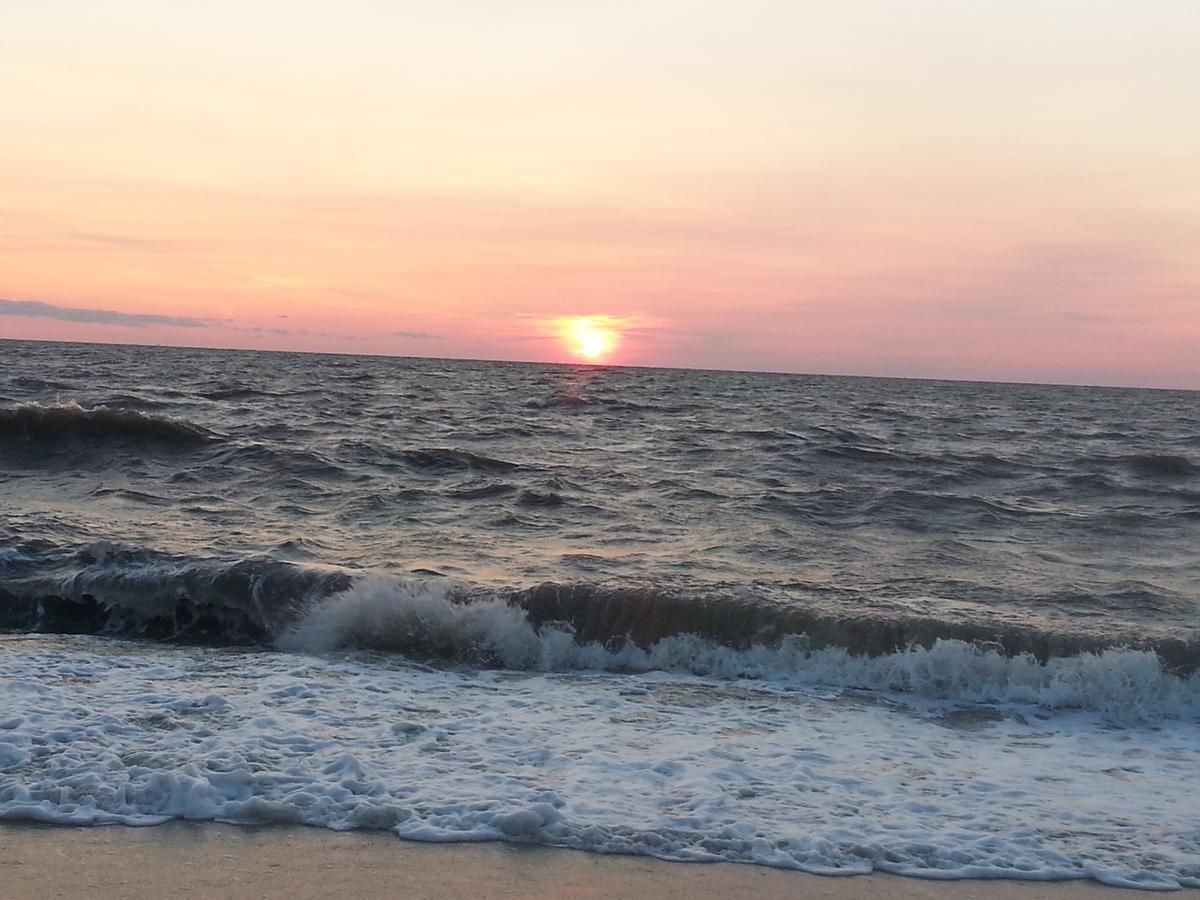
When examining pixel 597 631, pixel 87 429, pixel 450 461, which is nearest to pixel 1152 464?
pixel 450 461

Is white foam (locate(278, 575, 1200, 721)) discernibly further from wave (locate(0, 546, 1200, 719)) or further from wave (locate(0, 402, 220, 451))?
wave (locate(0, 402, 220, 451))

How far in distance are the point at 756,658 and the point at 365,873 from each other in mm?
4696

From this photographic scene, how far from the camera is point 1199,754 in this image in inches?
269

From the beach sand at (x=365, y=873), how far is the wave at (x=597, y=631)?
11.9ft

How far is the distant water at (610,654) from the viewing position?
5.29 metres

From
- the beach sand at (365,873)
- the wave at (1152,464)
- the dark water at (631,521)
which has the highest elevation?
the wave at (1152,464)

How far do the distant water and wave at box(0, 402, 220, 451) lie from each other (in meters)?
0.16

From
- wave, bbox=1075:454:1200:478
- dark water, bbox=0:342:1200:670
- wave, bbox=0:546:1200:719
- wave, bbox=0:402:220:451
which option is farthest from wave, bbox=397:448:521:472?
wave, bbox=1075:454:1200:478

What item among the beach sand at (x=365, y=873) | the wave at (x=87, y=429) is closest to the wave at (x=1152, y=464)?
the wave at (x=87, y=429)

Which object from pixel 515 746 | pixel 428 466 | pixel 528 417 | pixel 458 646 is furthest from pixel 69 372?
pixel 515 746

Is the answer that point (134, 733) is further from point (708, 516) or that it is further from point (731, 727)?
point (708, 516)

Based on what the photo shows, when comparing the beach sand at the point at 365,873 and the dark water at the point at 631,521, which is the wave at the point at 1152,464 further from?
the beach sand at the point at 365,873

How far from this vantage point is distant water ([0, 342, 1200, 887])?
5.29m

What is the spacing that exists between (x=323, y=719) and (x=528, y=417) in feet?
72.8
